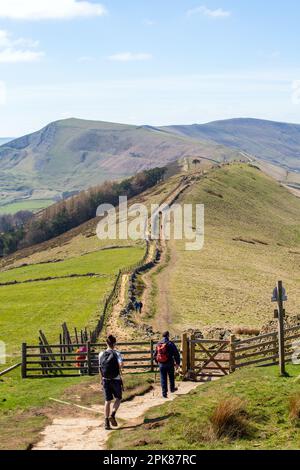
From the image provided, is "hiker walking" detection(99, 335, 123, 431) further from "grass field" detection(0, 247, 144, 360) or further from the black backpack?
"grass field" detection(0, 247, 144, 360)

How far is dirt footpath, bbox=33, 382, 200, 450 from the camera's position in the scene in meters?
15.2

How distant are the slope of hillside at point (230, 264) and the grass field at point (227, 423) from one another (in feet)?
84.8

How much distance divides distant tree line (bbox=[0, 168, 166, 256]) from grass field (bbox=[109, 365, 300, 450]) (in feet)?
384

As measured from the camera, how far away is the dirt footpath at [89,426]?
15219mm

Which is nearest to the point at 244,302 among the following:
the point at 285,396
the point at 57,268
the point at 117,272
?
the point at 117,272

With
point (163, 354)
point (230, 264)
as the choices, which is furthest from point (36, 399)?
point (230, 264)

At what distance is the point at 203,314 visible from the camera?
4884 cm

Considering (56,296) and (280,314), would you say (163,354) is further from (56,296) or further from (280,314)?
(56,296)

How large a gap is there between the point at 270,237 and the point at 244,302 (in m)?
53.2

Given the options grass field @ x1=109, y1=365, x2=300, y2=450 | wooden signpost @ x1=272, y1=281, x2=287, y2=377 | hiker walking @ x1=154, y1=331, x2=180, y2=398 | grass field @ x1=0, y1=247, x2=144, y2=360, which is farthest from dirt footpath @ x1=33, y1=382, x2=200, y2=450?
grass field @ x1=0, y1=247, x2=144, y2=360

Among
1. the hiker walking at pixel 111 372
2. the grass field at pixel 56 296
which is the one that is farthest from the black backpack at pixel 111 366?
the grass field at pixel 56 296

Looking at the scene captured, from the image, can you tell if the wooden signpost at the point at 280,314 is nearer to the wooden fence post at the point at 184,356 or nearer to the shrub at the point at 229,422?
the wooden fence post at the point at 184,356
